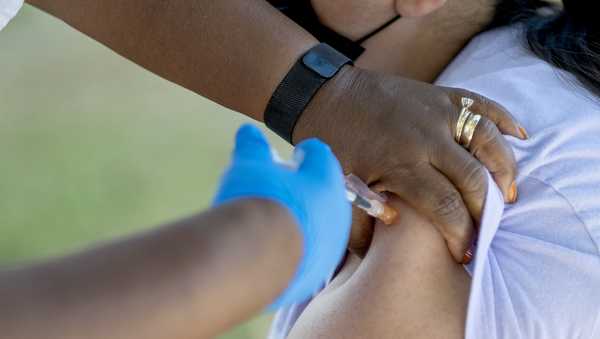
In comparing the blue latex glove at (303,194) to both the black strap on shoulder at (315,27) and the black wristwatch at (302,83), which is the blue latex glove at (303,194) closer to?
the black wristwatch at (302,83)

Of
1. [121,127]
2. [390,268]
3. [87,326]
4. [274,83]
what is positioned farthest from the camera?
[121,127]

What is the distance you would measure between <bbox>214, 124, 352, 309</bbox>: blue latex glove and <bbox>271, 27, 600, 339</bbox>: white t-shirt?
1.07 feet

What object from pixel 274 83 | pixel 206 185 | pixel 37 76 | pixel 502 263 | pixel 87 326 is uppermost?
pixel 87 326

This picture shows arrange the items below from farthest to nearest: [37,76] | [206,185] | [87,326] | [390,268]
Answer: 1. [37,76]
2. [206,185]
3. [390,268]
4. [87,326]

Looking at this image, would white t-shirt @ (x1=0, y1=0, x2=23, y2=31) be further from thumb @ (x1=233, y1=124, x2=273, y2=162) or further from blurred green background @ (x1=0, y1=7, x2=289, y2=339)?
blurred green background @ (x1=0, y1=7, x2=289, y2=339)

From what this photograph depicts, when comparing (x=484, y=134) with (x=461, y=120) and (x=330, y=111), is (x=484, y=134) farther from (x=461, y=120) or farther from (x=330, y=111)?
(x=330, y=111)

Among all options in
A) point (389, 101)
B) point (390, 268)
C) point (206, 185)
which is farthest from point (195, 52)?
point (206, 185)

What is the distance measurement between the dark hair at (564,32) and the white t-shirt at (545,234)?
7cm

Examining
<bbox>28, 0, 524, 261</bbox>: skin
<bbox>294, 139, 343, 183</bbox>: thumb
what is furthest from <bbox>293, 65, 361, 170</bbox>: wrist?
<bbox>294, 139, 343, 183</bbox>: thumb

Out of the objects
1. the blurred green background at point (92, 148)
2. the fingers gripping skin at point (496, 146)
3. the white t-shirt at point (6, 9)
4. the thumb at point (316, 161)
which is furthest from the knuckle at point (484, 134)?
the blurred green background at point (92, 148)

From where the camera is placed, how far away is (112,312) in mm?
481

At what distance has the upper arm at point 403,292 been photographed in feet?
2.88

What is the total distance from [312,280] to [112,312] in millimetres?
151

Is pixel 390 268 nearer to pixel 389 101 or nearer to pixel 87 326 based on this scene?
pixel 389 101
